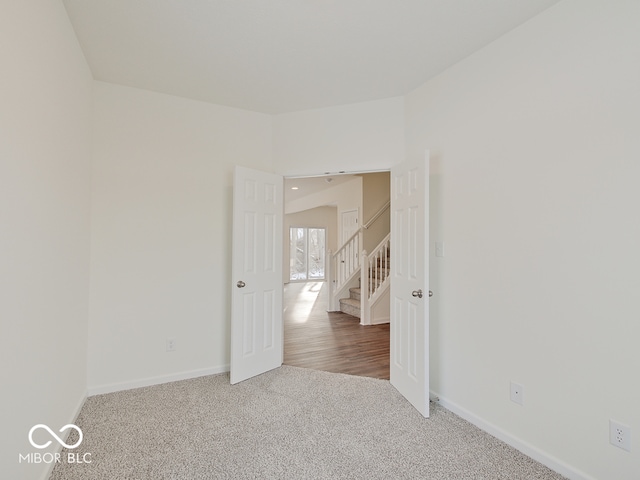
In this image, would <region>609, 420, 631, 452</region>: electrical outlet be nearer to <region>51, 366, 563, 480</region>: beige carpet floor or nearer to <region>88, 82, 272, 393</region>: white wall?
<region>51, 366, 563, 480</region>: beige carpet floor

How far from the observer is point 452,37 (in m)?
2.29

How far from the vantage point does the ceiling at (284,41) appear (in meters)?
2.00

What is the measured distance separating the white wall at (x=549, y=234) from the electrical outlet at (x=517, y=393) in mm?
39

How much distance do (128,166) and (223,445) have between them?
7.92ft

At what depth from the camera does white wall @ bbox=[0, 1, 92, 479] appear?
1366mm

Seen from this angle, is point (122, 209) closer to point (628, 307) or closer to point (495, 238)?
point (495, 238)

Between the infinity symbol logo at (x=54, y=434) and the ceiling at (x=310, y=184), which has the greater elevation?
the ceiling at (x=310, y=184)

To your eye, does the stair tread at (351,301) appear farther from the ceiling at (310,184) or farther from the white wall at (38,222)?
the white wall at (38,222)

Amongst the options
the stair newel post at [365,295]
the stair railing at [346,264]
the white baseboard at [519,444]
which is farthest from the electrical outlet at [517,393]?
the stair railing at [346,264]

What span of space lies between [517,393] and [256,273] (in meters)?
2.32

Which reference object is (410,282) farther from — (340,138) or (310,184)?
(310,184)

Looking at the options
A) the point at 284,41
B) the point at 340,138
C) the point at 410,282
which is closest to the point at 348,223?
the point at 340,138

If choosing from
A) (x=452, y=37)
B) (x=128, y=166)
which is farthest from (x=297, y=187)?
(x=452, y=37)

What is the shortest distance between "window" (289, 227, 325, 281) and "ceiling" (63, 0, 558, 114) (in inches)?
332
